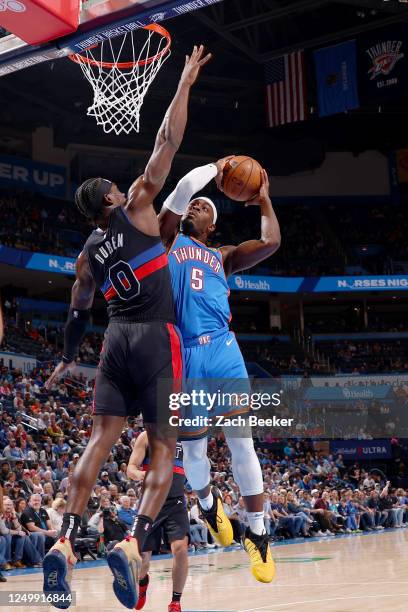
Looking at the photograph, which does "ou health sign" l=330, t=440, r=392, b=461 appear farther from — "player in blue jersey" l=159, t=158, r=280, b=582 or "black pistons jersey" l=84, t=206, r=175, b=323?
"black pistons jersey" l=84, t=206, r=175, b=323

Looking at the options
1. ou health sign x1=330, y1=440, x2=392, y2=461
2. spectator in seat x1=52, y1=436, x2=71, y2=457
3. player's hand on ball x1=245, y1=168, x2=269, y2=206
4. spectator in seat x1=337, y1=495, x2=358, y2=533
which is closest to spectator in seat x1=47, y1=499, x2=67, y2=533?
spectator in seat x1=52, y1=436, x2=71, y2=457

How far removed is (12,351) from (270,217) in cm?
1855

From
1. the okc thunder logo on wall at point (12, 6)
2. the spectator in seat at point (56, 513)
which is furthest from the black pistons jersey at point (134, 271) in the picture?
the spectator in seat at point (56, 513)

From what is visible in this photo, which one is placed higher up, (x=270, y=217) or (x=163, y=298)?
(x=270, y=217)

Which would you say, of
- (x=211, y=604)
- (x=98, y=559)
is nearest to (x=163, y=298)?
(x=211, y=604)

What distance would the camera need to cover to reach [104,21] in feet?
23.0

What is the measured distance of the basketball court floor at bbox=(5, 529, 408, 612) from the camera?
6.84 m

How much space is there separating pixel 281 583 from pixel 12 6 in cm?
618

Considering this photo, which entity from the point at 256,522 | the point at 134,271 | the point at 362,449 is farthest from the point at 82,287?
the point at 362,449

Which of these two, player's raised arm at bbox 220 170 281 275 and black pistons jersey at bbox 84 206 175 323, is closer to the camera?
black pistons jersey at bbox 84 206 175 323

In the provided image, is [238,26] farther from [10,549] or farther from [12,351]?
[10,549]

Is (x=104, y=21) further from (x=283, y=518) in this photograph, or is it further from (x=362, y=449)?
(x=362, y=449)

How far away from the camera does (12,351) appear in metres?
23.0

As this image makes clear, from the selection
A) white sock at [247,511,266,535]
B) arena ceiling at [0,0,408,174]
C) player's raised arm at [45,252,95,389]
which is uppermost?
arena ceiling at [0,0,408,174]
